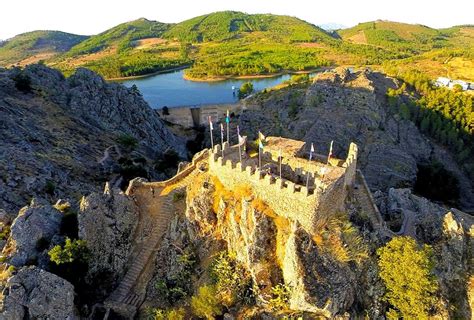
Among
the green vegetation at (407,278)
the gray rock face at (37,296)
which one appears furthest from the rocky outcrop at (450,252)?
the gray rock face at (37,296)

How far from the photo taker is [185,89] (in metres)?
158

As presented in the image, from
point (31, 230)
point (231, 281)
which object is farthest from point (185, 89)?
point (231, 281)

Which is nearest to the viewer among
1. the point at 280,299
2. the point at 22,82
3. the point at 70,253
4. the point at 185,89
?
the point at 280,299

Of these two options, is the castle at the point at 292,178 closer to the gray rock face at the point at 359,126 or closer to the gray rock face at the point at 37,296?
the gray rock face at the point at 37,296

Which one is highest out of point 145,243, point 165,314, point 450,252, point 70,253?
point 70,253

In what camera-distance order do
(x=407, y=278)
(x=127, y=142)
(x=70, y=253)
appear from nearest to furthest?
(x=407, y=278) → (x=70, y=253) → (x=127, y=142)

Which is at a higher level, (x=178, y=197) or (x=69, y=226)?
(x=178, y=197)

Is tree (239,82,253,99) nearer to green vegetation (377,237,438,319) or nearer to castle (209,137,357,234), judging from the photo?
castle (209,137,357,234)

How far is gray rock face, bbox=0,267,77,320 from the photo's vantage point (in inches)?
1017

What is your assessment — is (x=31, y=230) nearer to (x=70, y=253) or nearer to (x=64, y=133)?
(x=70, y=253)

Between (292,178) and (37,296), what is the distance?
21387mm

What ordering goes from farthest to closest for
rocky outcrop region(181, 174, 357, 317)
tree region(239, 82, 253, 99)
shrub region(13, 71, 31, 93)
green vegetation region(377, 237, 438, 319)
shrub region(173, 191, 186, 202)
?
tree region(239, 82, 253, 99)
shrub region(13, 71, 31, 93)
shrub region(173, 191, 186, 202)
green vegetation region(377, 237, 438, 319)
rocky outcrop region(181, 174, 357, 317)

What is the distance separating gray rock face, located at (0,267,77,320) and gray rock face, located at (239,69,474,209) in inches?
2163

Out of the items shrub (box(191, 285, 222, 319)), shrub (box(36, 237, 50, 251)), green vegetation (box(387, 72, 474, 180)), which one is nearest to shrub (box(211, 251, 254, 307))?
shrub (box(191, 285, 222, 319))
